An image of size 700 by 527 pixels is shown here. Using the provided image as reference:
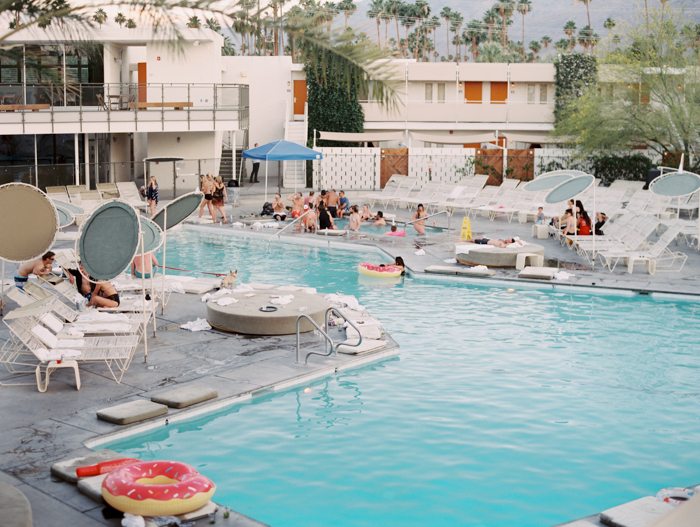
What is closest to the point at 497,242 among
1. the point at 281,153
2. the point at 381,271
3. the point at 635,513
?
the point at 381,271

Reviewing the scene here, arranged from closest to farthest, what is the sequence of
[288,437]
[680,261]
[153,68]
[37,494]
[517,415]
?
1. [37,494]
2. [288,437]
3. [517,415]
4. [680,261]
5. [153,68]

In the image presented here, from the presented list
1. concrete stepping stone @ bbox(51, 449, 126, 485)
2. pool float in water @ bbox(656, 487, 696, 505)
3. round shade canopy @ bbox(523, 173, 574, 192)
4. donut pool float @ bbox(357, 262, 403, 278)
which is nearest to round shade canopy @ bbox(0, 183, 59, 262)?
concrete stepping stone @ bbox(51, 449, 126, 485)

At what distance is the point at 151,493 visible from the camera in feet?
17.7

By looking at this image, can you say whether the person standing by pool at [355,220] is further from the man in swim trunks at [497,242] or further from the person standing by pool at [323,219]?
the man in swim trunks at [497,242]

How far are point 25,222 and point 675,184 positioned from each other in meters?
13.5

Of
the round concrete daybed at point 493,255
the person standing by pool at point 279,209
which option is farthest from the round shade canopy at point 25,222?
the person standing by pool at point 279,209

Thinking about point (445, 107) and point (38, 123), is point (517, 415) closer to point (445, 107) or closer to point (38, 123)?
point (38, 123)

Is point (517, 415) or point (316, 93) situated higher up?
point (316, 93)

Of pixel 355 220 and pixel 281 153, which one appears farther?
pixel 281 153

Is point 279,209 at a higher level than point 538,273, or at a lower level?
higher

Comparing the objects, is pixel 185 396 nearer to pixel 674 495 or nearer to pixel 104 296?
pixel 104 296

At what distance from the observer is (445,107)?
1564 inches

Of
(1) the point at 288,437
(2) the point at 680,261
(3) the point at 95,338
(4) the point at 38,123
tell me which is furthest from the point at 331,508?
(4) the point at 38,123

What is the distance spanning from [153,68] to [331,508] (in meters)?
28.3
